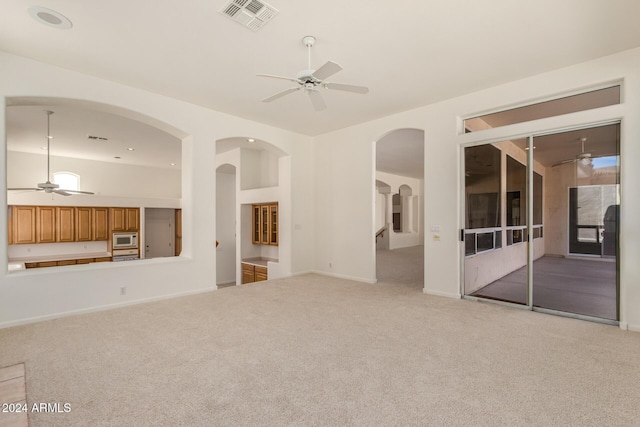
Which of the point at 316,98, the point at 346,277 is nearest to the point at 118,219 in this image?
the point at 346,277

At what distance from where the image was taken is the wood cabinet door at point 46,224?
7.54 meters

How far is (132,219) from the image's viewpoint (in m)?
8.91

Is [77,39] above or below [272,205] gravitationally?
above

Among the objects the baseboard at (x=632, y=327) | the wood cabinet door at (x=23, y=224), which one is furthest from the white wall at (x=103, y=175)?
the baseboard at (x=632, y=327)

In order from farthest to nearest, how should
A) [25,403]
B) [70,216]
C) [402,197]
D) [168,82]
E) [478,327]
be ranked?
[402,197] < [70,216] < [168,82] < [478,327] < [25,403]

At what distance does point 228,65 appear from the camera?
374cm

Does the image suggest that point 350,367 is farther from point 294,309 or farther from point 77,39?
point 77,39

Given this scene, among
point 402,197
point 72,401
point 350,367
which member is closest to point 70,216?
point 72,401

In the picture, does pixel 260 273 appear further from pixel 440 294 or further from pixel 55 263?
pixel 55 263

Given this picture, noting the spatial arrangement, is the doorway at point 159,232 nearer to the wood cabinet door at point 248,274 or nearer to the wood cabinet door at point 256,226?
the wood cabinet door at point 248,274

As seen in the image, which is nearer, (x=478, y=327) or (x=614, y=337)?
(x=614, y=337)

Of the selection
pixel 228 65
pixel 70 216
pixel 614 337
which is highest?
pixel 228 65

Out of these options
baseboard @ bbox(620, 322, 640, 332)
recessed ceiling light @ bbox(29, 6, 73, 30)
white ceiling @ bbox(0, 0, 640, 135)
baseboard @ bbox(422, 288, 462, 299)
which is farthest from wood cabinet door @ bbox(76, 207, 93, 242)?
baseboard @ bbox(620, 322, 640, 332)

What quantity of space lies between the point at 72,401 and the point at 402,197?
13434 millimetres
